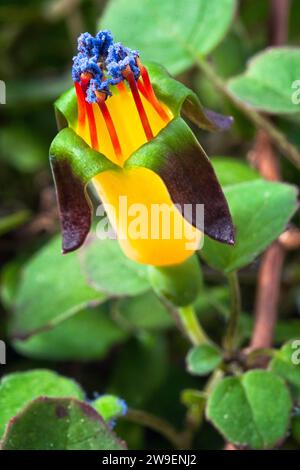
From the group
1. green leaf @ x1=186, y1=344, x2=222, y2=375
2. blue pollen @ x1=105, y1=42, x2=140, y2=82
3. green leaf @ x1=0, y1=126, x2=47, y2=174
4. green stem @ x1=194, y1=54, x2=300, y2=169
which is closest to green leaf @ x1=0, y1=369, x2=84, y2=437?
green leaf @ x1=186, y1=344, x2=222, y2=375

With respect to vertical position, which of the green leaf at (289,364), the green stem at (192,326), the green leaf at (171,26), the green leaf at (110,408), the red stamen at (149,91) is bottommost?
the green leaf at (110,408)

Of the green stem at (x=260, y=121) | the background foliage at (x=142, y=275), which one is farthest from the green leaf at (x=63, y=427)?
the green stem at (x=260, y=121)

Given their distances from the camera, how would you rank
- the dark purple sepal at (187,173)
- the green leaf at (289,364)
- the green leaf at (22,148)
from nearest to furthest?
the dark purple sepal at (187,173), the green leaf at (289,364), the green leaf at (22,148)

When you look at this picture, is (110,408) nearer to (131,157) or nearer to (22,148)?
(131,157)

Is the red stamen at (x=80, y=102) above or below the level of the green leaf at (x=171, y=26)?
below

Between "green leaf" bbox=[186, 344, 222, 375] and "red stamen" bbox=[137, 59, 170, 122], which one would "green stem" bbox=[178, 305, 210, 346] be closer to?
"green leaf" bbox=[186, 344, 222, 375]

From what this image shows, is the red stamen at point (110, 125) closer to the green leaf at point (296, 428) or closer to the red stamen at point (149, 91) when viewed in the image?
the red stamen at point (149, 91)

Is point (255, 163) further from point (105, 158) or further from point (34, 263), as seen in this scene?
point (105, 158)

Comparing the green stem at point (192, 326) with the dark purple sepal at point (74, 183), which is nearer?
the dark purple sepal at point (74, 183)
